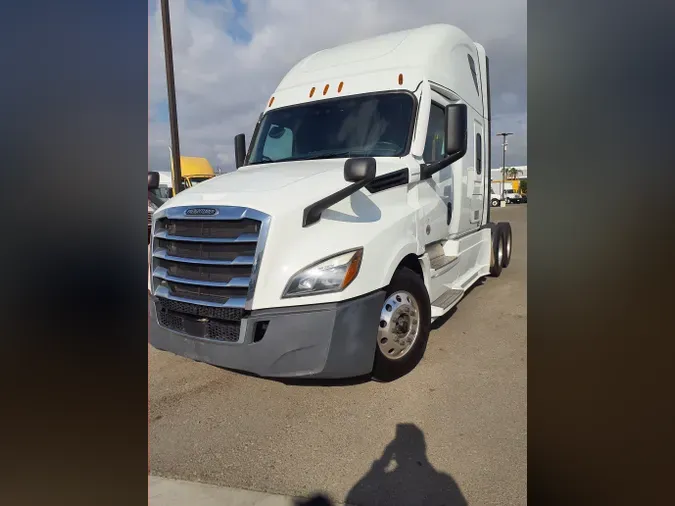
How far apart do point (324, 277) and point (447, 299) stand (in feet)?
7.26

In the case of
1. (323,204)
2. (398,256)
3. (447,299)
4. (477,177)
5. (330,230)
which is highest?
(477,177)

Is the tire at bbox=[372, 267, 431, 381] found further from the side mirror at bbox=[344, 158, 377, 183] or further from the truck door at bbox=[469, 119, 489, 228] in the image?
the truck door at bbox=[469, 119, 489, 228]

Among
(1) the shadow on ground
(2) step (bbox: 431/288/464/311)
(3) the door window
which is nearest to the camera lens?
(1) the shadow on ground

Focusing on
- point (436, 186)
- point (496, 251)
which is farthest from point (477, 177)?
point (436, 186)

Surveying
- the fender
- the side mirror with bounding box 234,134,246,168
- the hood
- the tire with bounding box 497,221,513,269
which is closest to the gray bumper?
the fender

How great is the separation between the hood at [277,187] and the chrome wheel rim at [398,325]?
106cm

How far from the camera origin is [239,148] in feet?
18.8

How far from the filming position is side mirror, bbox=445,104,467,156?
13.2ft

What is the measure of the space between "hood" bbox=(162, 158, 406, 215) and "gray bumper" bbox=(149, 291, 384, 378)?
778 mm

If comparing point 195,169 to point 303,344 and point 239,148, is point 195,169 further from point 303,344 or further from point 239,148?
point 303,344
